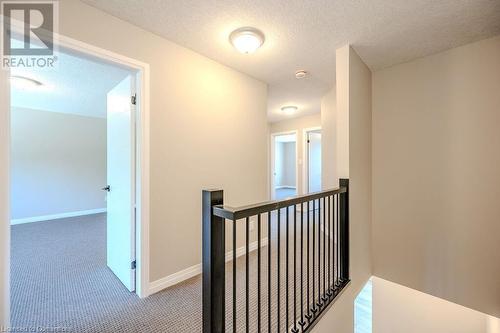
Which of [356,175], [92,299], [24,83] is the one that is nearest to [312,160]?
[356,175]

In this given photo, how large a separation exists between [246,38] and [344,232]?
199cm

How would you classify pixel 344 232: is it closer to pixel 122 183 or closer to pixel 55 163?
pixel 122 183

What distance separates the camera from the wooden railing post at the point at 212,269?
1.09 metres

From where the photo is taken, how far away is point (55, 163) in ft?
15.1

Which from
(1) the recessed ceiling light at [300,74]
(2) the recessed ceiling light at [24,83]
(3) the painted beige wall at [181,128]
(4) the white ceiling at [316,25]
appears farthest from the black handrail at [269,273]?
(2) the recessed ceiling light at [24,83]

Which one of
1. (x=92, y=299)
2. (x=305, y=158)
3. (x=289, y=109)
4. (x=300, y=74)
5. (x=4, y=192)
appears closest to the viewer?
(x=4, y=192)

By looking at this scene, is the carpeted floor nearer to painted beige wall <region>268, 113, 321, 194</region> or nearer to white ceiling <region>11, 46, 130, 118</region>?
white ceiling <region>11, 46, 130, 118</region>

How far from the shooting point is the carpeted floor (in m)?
1.54

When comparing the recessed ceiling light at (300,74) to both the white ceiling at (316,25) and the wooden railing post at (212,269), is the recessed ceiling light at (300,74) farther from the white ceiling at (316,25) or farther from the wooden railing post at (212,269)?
the wooden railing post at (212,269)

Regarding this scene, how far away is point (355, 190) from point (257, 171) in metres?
1.21

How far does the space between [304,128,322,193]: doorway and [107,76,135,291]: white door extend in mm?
3737

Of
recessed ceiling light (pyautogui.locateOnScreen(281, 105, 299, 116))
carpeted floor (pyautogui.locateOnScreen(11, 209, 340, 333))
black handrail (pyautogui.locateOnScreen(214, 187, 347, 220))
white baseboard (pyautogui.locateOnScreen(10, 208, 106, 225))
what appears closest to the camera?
black handrail (pyautogui.locateOnScreen(214, 187, 347, 220))

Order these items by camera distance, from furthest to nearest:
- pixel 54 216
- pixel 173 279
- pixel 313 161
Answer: pixel 313 161 → pixel 54 216 → pixel 173 279

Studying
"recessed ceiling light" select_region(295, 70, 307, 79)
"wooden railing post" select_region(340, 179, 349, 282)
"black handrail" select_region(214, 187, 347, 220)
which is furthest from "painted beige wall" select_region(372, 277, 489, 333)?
"recessed ceiling light" select_region(295, 70, 307, 79)
